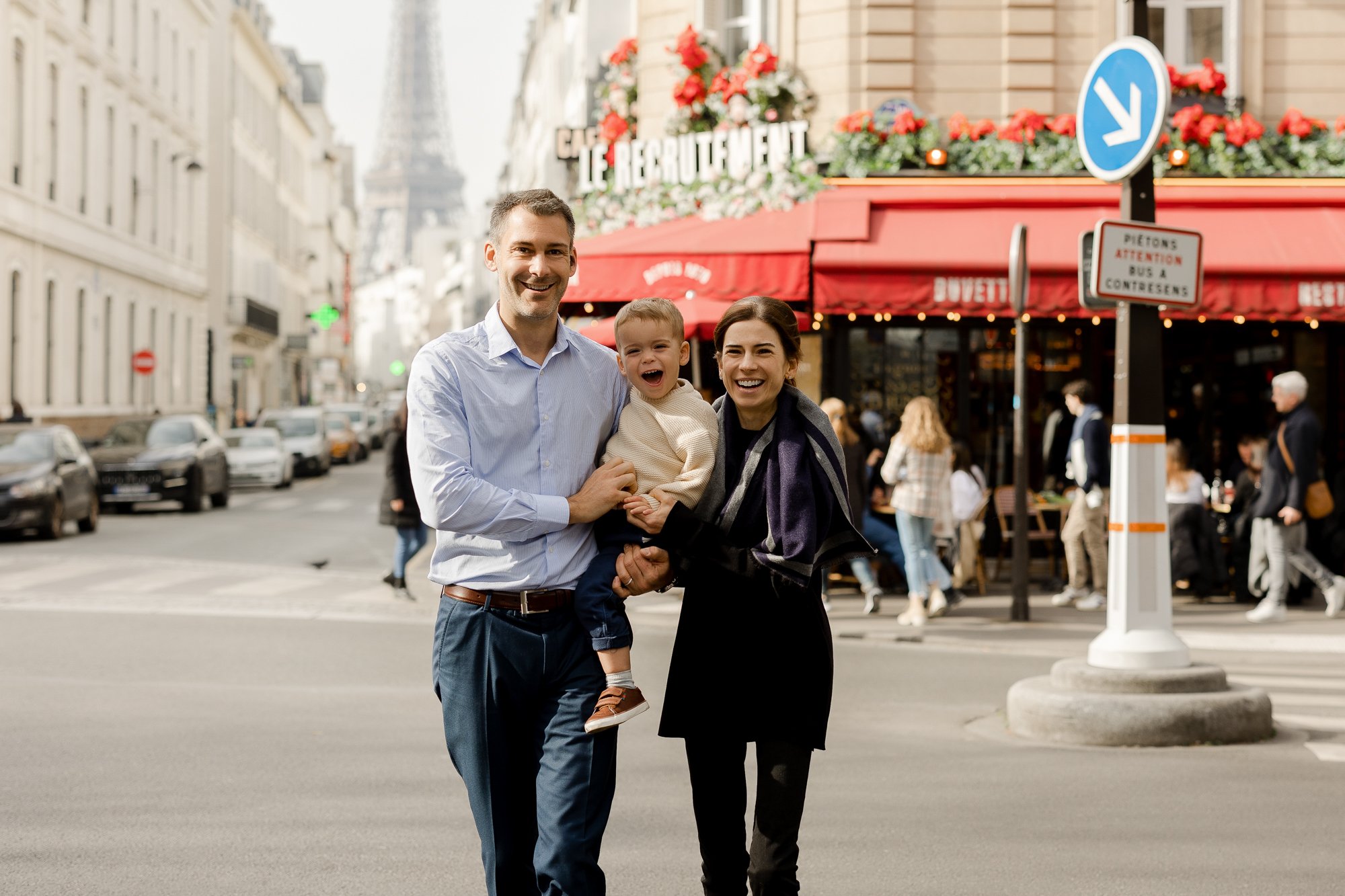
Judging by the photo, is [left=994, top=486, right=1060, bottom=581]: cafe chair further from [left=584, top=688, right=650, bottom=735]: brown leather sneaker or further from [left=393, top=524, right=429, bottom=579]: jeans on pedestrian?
[left=584, top=688, right=650, bottom=735]: brown leather sneaker

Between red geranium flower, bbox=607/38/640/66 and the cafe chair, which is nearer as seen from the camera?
the cafe chair

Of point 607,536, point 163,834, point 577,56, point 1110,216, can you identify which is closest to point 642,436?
point 607,536

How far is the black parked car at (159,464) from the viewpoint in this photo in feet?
83.9

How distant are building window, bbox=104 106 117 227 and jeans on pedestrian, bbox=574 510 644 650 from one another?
38.9 meters

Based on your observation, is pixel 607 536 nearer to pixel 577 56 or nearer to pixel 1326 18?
pixel 1326 18

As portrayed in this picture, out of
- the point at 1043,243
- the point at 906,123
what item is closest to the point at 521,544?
the point at 1043,243

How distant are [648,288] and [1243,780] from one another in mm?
8781

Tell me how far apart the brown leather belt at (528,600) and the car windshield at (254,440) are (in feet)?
104

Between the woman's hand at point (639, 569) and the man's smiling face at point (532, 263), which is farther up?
the man's smiling face at point (532, 263)

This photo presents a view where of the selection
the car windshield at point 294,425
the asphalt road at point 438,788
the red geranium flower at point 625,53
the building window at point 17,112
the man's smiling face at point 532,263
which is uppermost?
the building window at point 17,112

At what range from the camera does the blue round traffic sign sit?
8.26 m

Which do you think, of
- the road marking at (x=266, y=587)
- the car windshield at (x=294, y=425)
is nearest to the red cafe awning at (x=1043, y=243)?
the road marking at (x=266, y=587)

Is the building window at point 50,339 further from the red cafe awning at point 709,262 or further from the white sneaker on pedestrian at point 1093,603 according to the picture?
the white sneaker on pedestrian at point 1093,603

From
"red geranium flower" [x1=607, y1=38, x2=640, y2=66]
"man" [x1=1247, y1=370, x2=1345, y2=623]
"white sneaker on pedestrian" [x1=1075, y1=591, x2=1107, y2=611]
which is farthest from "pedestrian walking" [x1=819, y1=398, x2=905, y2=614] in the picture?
"red geranium flower" [x1=607, y1=38, x2=640, y2=66]
